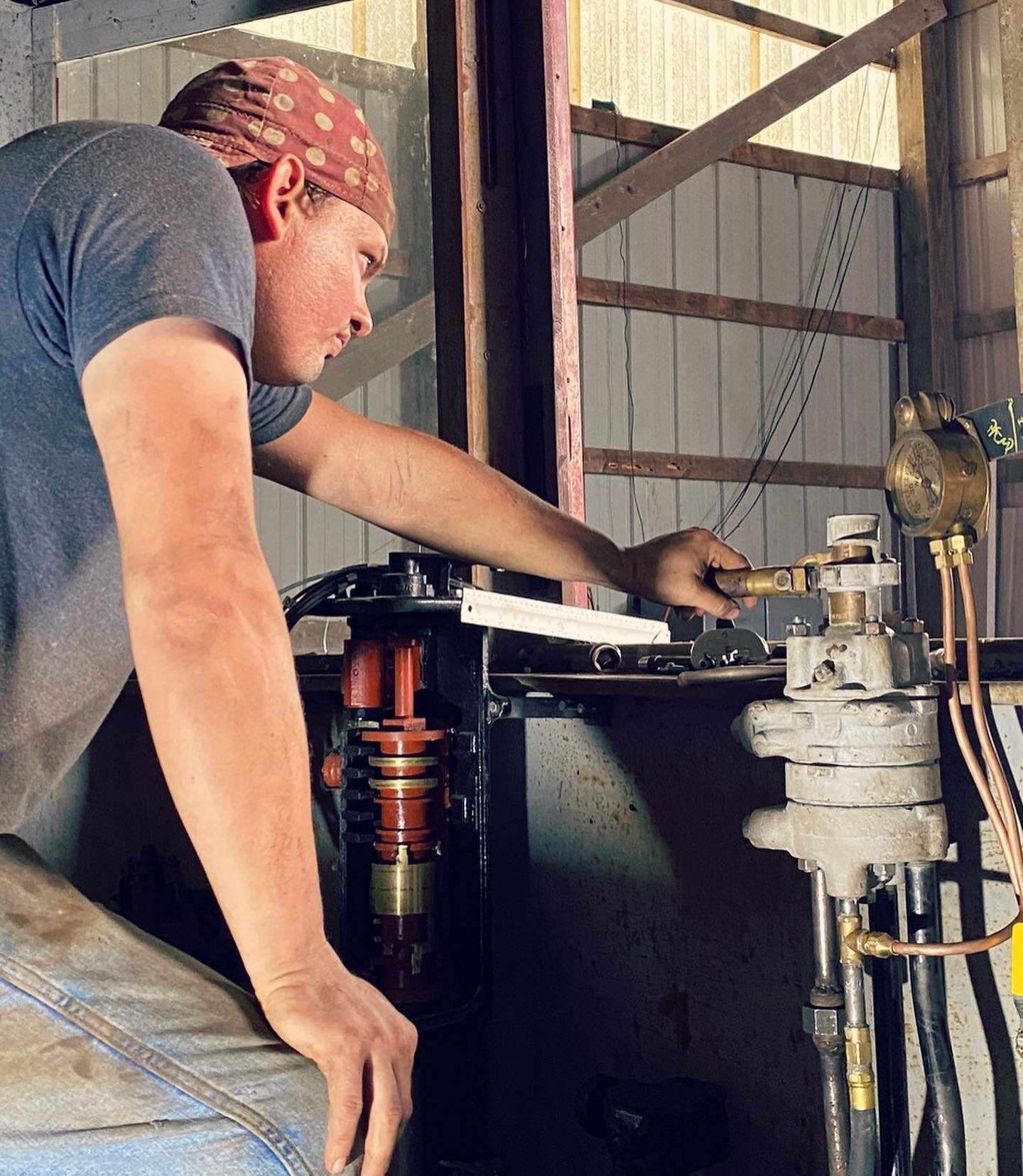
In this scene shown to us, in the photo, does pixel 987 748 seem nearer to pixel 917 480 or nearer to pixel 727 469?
pixel 917 480

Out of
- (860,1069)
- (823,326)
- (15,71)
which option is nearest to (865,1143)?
(860,1069)

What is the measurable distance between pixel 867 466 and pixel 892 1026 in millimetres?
5927

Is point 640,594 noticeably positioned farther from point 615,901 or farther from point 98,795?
point 98,795

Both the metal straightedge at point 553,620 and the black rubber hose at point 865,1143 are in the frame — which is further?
the metal straightedge at point 553,620

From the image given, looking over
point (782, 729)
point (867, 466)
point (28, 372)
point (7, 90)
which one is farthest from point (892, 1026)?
point (867, 466)

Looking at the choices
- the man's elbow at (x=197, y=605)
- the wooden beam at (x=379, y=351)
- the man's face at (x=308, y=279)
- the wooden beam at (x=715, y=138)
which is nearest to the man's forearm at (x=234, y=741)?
the man's elbow at (x=197, y=605)

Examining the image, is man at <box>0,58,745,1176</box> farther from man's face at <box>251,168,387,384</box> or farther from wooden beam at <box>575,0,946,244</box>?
wooden beam at <box>575,0,946,244</box>

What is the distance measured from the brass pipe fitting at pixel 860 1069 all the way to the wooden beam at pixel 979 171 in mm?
6436

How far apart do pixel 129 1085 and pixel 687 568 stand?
853mm

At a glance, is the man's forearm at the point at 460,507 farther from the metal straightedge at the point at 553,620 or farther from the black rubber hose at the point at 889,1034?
the black rubber hose at the point at 889,1034

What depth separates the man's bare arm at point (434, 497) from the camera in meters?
1.62

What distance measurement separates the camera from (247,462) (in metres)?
0.92

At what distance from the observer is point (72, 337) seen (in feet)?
3.13

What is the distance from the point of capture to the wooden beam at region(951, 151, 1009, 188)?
6.82 meters
